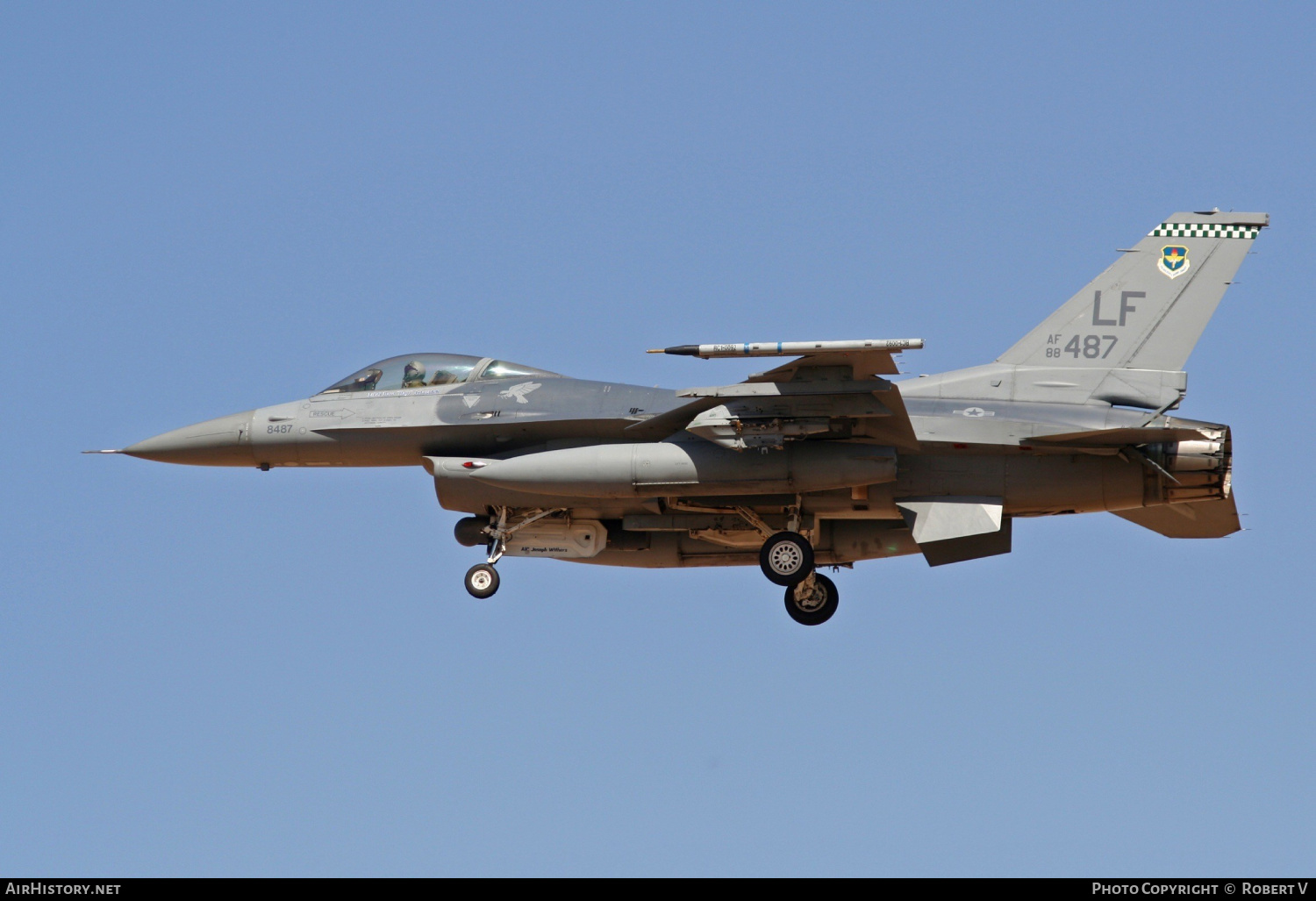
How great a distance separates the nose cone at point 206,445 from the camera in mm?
22094

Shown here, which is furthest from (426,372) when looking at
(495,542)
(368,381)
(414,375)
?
(495,542)

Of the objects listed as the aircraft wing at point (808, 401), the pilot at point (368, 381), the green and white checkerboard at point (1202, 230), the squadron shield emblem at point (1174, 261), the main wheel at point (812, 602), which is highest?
the green and white checkerboard at point (1202, 230)

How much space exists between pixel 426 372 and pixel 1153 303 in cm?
893

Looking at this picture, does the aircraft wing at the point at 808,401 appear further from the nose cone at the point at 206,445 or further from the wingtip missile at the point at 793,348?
the nose cone at the point at 206,445

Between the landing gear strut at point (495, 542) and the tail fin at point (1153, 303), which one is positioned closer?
the tail fin at point (1153, 303)

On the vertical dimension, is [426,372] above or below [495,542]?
above

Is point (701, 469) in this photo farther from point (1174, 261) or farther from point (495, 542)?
point (1174, 261)

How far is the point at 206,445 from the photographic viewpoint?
22.2 meters

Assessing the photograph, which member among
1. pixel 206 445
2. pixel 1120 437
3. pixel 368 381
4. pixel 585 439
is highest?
pixel 368 381

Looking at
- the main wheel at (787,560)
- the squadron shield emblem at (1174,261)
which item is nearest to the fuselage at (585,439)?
the main wheel at (787,560)

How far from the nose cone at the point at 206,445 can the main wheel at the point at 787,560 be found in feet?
22.0

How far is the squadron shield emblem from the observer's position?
2092 centimetres
